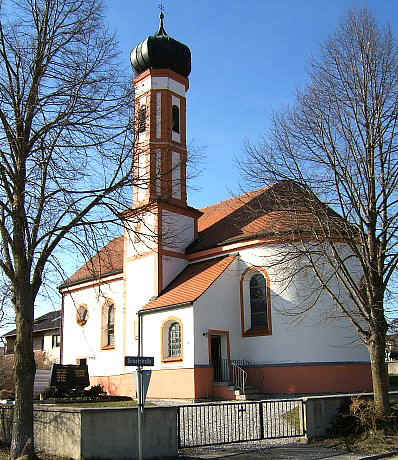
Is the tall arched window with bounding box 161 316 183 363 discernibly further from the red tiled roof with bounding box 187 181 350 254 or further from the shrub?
the red tiled roof with bounding box 187 181 350 254

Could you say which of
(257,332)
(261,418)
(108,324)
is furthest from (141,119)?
(108,324)

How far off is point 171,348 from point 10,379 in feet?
54.6

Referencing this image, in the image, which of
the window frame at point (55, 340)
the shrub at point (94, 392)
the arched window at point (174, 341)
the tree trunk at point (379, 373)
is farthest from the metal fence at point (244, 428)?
the window frame at point (55, 340)

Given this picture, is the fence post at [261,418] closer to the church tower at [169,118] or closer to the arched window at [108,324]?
the church tower at [169,118]

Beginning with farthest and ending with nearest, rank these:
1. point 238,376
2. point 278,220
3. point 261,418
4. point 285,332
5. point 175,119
→ 1. point 175,119
2. point 238,376
3. point 285,332
4. point 278,220
5. point 261,418

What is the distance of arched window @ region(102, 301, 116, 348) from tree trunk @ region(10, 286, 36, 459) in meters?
19.7

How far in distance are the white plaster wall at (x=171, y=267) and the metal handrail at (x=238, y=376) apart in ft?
18.0

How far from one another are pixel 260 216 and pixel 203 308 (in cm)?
452

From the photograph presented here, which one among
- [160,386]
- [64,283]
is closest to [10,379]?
[160,386]

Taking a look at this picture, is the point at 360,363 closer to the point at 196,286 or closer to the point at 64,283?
the point at 196,286

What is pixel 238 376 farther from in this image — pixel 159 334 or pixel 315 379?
pixel 159 334

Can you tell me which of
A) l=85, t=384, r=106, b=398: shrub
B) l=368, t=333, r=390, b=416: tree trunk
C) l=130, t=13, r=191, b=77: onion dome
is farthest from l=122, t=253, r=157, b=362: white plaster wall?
l=368, t=333, r=390, b=416: tree trunk

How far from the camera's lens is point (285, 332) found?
22.8m

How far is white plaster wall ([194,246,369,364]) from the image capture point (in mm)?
A: 22500
